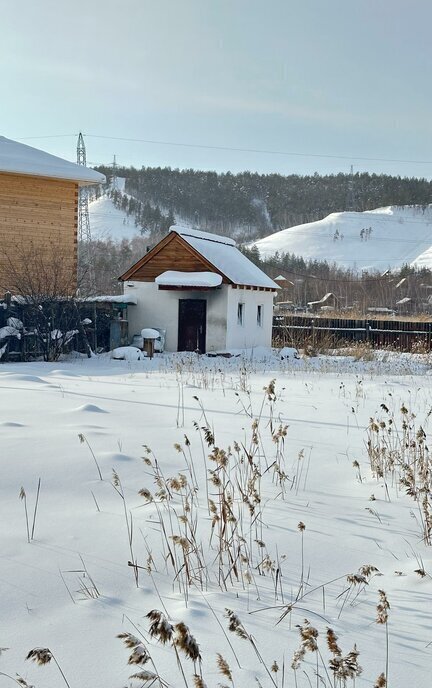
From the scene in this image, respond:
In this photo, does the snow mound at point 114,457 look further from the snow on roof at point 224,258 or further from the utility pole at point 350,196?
the utility pole at point 350,196

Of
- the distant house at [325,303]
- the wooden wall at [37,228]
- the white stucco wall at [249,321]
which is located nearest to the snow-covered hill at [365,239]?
the distant house at [325,303]

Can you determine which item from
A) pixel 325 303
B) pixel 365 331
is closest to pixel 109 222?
pixel 325 303

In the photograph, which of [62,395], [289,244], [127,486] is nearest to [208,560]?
[127,486]

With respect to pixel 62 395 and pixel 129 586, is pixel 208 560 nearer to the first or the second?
pixel 129 586

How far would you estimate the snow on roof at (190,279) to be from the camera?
22.4 m

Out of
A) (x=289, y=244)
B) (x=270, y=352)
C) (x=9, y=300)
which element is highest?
(x=289, y=244)

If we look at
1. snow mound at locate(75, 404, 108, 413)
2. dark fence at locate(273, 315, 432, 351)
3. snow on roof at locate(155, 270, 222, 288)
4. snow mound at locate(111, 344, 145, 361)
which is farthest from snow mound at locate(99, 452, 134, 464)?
dark fence at locate(273, 315, 432, 351)

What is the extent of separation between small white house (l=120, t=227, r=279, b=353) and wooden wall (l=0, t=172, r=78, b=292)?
3.55 meters

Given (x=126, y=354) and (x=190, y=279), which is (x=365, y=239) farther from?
(x=126, y=354)

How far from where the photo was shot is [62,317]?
18312 mm

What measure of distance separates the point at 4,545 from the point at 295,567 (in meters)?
1.44

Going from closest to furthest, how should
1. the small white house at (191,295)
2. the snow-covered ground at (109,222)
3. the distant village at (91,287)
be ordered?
the distant village at (91,287) < the small white house at (191,295) < the snow-covered ground at (109,222)

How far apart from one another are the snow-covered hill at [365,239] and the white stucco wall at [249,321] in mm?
83193

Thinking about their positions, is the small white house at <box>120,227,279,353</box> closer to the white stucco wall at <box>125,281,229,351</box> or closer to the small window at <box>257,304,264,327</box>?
the white stucco wall at <box>125,281,229,351</box>
